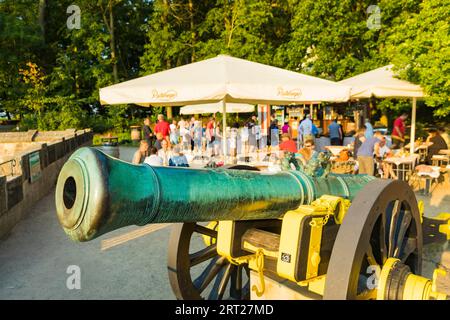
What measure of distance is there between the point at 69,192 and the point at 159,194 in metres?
0.42

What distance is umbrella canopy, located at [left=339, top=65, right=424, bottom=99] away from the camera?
9.25 meters

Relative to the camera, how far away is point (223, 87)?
22.8ft

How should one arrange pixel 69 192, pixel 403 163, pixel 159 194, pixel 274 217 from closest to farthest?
pixel 69 192, pixel 159 194, pixel 274 217, pixel 403 163

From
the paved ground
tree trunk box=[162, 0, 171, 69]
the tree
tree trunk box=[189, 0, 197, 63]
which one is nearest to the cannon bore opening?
the paved ground

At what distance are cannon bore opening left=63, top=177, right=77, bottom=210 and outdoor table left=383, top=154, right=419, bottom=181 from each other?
7.86 metres

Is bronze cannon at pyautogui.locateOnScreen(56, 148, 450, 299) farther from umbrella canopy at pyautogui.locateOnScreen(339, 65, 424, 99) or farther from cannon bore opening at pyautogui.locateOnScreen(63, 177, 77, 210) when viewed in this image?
umbrella canopy at pyautogui.locateOnScreen(339, 65, 424, 99)

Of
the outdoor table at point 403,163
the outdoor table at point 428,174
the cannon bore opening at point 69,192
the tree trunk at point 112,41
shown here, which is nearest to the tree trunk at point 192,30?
the tree trunk at point 112,41

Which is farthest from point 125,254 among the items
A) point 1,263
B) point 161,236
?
point 1,263

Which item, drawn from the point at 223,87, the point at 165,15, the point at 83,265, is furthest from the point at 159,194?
the point at 165,15

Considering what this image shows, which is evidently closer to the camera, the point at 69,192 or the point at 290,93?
the point at 69,192

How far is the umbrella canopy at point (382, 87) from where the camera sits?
925 centimetres

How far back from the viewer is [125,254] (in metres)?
5.36

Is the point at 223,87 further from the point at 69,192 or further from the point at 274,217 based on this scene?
the point at 69,192

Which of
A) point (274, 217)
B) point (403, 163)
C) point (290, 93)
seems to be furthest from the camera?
point (403, 163)
